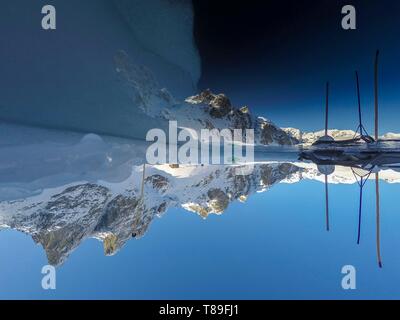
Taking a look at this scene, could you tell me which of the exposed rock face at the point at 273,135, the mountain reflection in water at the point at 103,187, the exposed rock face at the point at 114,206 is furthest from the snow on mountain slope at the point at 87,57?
the exposed rock face at the point at 273,135

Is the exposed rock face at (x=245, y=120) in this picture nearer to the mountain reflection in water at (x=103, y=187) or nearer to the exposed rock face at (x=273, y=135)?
the exposed rock face at (x=273, y=135)

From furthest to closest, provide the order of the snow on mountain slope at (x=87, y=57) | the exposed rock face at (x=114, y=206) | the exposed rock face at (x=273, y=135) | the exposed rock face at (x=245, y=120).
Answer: the exposed rock face at (x=273, y=135) < the exposed rock face at (x=245, y=120) < the snow on mountain slope at (x=87, y=57) < the exposed rock face at (x=114, y=206)

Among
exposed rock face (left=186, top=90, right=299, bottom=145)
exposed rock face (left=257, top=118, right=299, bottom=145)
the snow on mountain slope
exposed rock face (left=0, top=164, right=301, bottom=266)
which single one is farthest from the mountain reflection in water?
exposed rock face (left=257, top=118, right=299, bottom=145)

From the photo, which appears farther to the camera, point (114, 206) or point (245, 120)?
point (245, 120)

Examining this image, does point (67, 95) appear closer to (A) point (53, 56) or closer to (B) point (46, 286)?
(A) point (53, 56)

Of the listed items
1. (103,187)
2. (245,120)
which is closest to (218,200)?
(103,187)

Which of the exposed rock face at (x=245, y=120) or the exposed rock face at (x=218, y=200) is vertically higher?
the exposed rock face at (x=245, y=120)

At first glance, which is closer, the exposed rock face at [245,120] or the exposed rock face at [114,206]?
the exposed rock face at [114,206]

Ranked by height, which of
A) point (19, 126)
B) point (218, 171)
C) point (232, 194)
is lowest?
point (232, 194)

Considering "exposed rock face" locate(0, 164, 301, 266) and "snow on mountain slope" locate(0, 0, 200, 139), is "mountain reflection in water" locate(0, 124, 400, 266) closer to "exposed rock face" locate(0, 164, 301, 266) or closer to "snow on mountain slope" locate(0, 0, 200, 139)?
"exposed rock face" locate(0, 164, 301, 266)

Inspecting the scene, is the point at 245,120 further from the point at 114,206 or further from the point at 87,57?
the point at 114,206

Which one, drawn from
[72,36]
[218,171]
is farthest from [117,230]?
[72,36]
